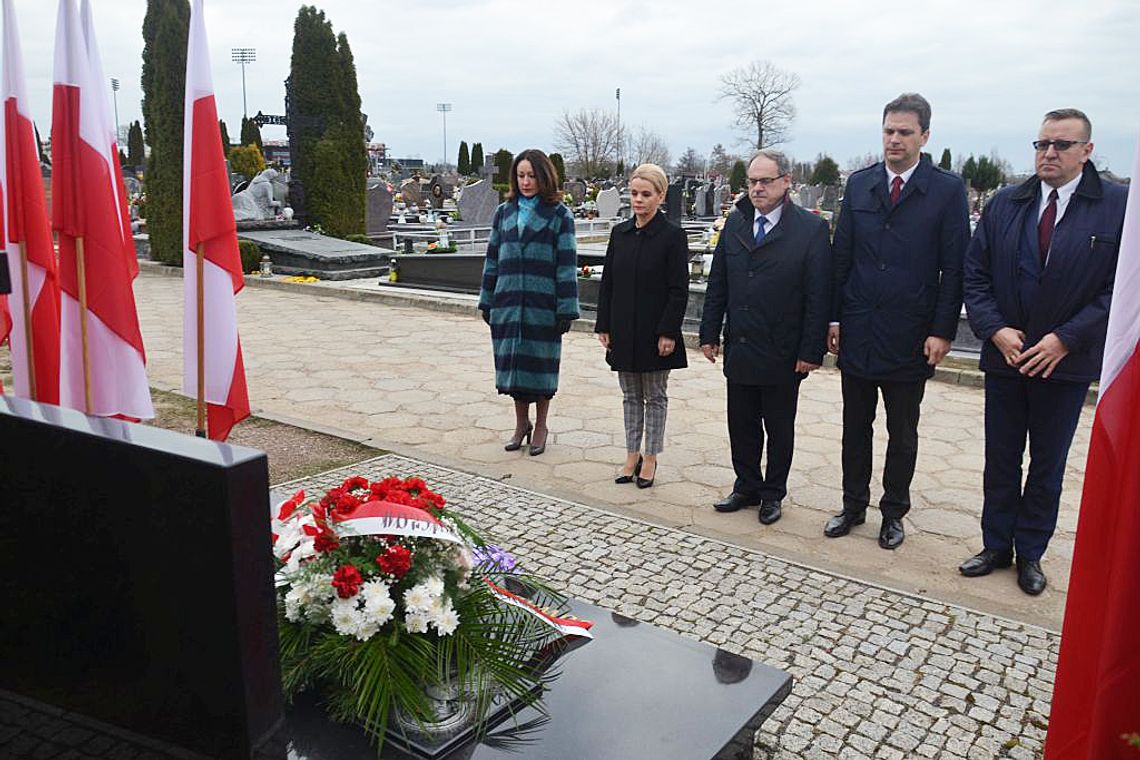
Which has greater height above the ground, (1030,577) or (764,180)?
(764,180)

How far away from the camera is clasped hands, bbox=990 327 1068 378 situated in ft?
11.7

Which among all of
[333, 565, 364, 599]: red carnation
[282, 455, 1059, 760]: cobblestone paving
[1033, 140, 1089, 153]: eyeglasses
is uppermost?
[1033, 140, 1089, 153]: eyeglasses

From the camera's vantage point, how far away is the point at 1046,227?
3.68 meters

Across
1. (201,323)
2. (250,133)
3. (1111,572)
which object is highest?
(250,133)

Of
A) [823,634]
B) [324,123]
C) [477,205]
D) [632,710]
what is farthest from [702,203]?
[632,710]

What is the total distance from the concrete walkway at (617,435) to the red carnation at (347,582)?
8.30ft

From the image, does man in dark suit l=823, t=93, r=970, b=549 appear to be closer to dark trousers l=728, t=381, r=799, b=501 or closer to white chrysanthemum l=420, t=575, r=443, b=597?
dark trousers l=728, t=381, r=799, b=501

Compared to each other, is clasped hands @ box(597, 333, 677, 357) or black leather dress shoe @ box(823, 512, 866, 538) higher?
clasped hands @ box(597, 333, 677, 357)

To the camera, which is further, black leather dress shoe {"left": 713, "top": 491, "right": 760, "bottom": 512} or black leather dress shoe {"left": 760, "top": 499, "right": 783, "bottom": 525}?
black leather dress shoe {"left": 713, "top": 491, "right": 760, "bottom": 512}

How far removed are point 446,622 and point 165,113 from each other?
625 inches

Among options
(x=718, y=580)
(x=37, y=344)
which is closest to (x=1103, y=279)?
(x=718, y=580)

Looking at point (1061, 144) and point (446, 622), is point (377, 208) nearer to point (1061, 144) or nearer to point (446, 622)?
point (1061, 144)

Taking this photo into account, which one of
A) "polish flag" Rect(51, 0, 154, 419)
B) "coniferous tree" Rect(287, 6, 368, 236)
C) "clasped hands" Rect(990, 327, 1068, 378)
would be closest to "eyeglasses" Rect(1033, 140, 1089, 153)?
"clasped hands" Rect(990, 327, 1068, 378)

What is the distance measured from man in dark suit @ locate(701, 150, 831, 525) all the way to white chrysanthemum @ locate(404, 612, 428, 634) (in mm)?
2574
